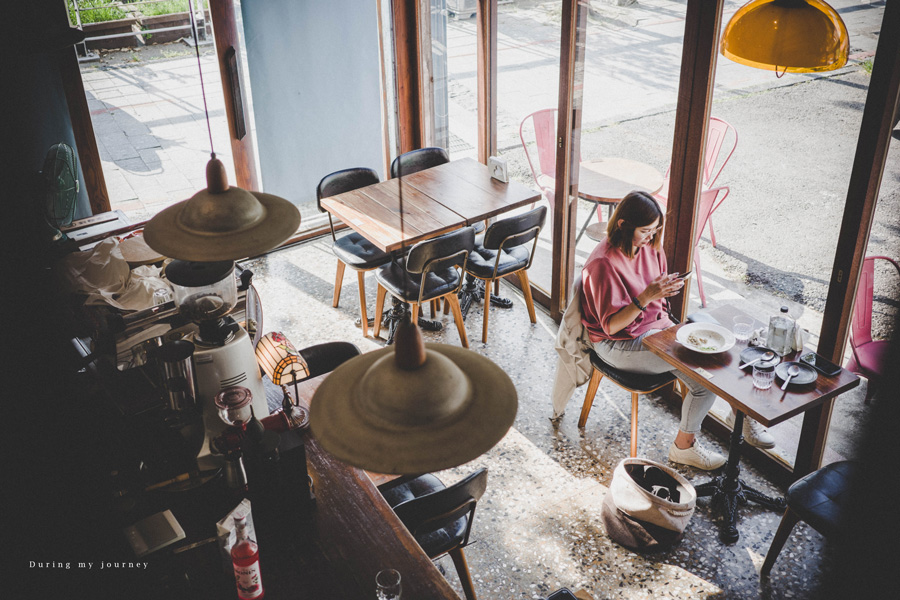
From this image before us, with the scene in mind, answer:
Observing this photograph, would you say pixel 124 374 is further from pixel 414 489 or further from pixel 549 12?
pixel 549 12

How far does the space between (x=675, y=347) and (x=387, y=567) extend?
77.4 inches

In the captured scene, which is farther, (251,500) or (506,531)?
(506,531)

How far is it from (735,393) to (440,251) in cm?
206

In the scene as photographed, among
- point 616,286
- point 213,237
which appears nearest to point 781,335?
point 616,286

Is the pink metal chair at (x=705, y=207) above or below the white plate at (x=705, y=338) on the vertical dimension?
above

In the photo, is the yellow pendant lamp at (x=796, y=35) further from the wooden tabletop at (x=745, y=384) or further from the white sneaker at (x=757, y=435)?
the white sneaker at (x=757, y=435)

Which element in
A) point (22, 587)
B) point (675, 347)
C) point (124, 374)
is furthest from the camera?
point (675, 347)

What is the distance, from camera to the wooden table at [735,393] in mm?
3146

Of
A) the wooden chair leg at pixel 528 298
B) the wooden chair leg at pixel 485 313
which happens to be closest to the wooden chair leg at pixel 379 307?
the wooden chair leg at pixel 485 313

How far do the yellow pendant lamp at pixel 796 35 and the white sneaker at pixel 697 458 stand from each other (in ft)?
7.18

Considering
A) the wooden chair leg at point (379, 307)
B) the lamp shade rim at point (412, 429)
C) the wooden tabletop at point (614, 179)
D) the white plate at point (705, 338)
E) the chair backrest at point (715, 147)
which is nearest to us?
the lamp shade rim at point (412, 429)

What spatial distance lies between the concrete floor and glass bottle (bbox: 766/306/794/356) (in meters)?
0.36

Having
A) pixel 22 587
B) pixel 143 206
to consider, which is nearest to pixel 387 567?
pixel 22 587

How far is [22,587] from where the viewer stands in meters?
2.17
